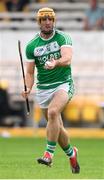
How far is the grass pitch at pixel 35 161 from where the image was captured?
13.2m

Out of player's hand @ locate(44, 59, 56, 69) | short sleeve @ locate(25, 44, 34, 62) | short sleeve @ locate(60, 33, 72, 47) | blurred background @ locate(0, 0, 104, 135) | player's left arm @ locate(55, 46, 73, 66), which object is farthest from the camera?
blurred background @ locate(0, 0, 104, 135)

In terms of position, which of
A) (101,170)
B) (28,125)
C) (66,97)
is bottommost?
(28,125)

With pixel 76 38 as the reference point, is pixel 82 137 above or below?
below

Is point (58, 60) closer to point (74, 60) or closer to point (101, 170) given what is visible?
point (101, 170)

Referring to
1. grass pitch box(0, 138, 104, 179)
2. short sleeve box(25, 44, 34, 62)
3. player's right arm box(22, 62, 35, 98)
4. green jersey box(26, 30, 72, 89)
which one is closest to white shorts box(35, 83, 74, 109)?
green jersey box(26, 30, 72, 89)

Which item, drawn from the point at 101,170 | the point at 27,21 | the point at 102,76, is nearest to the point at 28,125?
the point at 102,76

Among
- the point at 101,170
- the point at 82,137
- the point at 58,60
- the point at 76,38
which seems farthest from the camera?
the point at 76,38

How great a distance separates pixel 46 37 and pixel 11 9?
1583cm

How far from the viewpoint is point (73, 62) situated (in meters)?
26.9

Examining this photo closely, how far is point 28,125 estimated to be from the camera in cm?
2575

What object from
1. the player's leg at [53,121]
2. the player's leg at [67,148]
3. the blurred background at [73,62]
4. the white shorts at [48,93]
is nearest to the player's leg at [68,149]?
the player's leg at [67,148]

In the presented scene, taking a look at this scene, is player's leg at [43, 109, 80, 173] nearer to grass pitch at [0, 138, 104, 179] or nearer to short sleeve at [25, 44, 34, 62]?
grass pitch at [0, 138, 104, 179]

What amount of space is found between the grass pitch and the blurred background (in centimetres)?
194

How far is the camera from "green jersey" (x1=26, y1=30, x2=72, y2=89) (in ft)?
45.1
